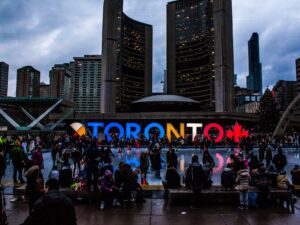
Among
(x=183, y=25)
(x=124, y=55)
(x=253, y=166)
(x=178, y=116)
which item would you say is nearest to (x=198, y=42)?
(x=183, y=25)

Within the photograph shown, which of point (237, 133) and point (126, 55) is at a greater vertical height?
point (126, 55)

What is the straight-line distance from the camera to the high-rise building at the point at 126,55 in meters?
109

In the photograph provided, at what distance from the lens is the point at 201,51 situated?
132m

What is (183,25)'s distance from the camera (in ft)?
487

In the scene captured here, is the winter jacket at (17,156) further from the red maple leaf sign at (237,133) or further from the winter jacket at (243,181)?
the red maple leaf sign at (237,133)

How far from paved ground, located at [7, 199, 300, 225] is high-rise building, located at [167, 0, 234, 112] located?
314 ft

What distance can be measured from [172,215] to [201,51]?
132 meters

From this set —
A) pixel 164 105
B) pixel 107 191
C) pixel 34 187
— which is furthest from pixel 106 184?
pixel 164 105

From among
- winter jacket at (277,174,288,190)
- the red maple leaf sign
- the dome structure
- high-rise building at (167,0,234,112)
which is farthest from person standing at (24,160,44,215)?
high-rise building at (167,0,234,112)

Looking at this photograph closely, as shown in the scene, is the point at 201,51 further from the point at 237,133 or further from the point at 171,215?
the point at 171,215

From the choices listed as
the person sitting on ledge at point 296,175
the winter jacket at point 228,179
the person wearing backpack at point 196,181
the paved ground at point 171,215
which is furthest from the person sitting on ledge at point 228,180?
the person sitting on ledge at point 296,175

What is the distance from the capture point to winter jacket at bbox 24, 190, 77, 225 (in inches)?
127

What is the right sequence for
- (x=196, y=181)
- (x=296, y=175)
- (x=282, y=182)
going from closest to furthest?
(x=196, y=181) < (x=282, y=182) < (x=296, y=175)

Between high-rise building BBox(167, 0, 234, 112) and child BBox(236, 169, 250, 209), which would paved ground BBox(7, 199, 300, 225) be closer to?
child BBox(236, 169, 250, 209)
